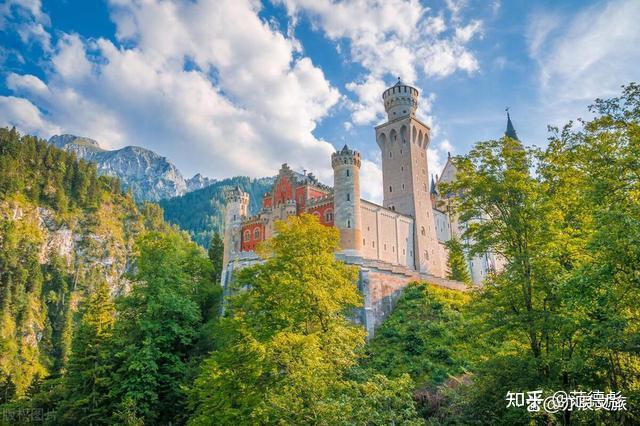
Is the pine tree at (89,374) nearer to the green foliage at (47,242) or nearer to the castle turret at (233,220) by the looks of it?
the castle turret at (233,220)

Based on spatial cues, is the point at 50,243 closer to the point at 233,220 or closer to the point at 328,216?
the point at 233,220

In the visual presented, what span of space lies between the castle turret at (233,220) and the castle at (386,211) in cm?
11

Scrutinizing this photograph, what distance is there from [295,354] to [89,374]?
19.0 meters

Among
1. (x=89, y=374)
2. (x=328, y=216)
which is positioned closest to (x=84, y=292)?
(x=328, y=216)

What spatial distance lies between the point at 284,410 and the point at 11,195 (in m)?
100

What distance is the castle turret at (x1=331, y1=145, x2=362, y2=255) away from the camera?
44.5 m

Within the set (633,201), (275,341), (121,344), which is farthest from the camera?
(121,344)

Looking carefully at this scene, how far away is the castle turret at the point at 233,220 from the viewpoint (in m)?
54.3

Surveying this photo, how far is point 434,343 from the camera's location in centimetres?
3384

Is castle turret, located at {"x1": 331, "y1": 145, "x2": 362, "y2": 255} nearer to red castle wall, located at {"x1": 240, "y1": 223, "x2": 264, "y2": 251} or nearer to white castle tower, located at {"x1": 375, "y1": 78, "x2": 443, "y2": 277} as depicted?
white castle tower, located at {"x1": 375, "y1": 78, "x2": 443, "y2": 277}

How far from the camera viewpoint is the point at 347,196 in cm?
4588

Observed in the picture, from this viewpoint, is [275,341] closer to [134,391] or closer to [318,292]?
[318,292]

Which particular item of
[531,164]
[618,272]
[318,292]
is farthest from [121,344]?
[618,272]
